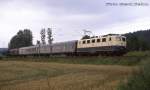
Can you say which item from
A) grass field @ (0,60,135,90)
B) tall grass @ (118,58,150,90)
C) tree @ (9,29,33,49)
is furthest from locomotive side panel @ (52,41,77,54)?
tree @ (9,29,33,49)

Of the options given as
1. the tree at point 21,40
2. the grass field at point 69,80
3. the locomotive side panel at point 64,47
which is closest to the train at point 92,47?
the locomotive side panel at point 64,47

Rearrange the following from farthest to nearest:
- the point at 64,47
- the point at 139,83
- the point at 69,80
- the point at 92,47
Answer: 1. the point at 64,47
2. the point at 92,47
3. the point at 69,80
4. the point at 139,83

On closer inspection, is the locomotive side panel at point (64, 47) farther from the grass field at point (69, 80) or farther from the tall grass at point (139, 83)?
the tall grass at point (139, 83)

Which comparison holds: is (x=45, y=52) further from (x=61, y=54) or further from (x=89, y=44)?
(x=89, y=44)

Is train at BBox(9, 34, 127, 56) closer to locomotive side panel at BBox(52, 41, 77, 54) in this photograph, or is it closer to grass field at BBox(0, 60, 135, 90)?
locomotive side panel at BBox(52, 41, 77, 54)

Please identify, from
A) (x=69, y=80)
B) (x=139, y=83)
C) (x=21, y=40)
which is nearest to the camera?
(x=139, y=83)

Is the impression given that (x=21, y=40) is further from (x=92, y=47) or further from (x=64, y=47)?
(x=92, y=47)

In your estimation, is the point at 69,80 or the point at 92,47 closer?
the point at 69,80

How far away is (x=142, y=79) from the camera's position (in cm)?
1434

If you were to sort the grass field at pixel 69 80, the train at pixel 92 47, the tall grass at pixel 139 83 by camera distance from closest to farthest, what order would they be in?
1. the tall grass at pixel 139 83
2. the grass field at pixel 69 80
3. the train at pixel 92 47

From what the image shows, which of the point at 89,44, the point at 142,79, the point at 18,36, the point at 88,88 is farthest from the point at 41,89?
the point at 18,36

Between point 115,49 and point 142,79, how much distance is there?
31.7 metres

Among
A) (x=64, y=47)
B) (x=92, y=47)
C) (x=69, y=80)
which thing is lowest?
(x=69, y=80)

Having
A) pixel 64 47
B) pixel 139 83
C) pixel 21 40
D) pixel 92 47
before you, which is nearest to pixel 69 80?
pixel 139 83
